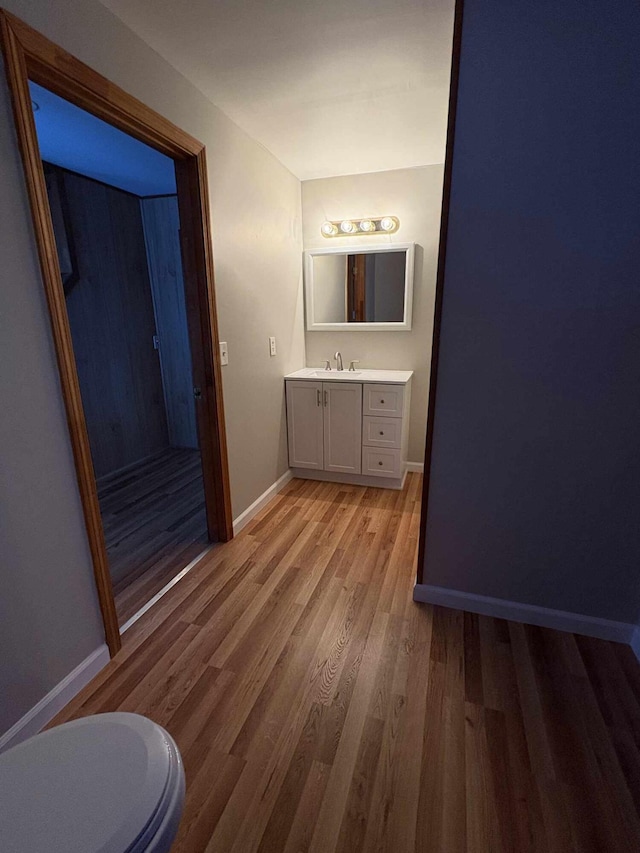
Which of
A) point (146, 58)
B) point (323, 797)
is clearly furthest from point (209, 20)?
point (323, 797)

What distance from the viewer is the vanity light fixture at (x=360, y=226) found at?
2971 mm

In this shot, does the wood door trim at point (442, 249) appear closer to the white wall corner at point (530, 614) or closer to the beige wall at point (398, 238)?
the white wall corner at point (530, 614)

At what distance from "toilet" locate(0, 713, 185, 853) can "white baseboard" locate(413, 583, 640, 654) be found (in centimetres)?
135

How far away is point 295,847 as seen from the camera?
1.00m

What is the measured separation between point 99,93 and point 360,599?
90.5 inches

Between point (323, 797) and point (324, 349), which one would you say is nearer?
point (323, 797)

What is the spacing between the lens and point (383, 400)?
2.86m

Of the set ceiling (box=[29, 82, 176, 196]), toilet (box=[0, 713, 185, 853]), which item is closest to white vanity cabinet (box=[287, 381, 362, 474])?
ceiling (box=[29, 82, 176, 196])

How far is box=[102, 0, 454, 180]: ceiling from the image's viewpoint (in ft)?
4.60

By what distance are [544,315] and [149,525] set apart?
100.0 inches

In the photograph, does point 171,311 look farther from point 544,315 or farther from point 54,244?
point 544,315

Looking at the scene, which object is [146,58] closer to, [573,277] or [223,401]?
[223,401]

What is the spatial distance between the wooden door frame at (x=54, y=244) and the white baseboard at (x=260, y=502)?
12 centimetres

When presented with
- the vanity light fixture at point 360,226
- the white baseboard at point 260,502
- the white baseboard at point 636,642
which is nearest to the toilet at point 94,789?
the white baseboard at point 260,502
